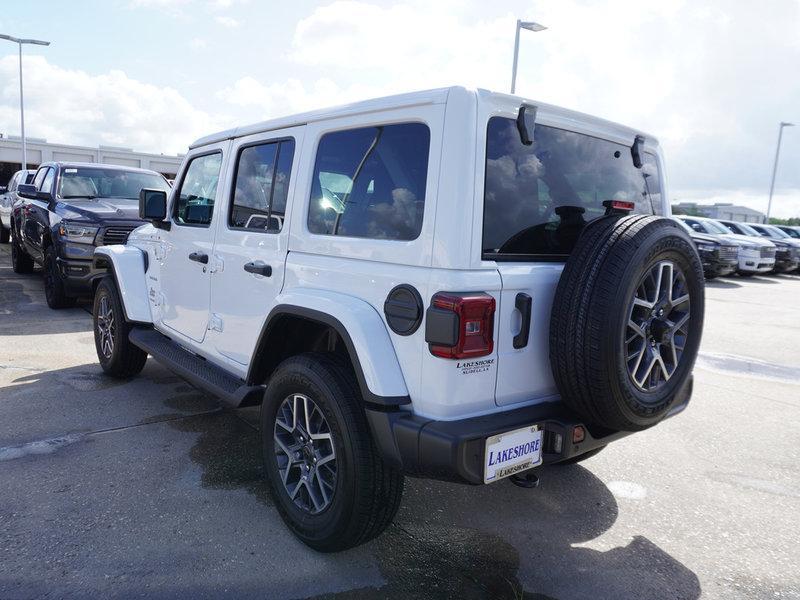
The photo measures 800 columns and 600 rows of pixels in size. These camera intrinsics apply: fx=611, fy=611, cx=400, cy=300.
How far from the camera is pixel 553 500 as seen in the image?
11.5 ft

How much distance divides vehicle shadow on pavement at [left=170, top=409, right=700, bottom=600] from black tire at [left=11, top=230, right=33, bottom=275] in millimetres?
8854

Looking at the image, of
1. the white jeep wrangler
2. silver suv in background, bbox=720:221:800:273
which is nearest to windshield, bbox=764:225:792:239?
silver suv in background, bbox=720:221:800:273

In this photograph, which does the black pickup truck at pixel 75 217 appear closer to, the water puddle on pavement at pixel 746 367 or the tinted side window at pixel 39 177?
the tinted side window at pixel 39 177

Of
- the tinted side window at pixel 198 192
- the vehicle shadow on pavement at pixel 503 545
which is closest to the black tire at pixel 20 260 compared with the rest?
the tinted side window at pixel 198 192

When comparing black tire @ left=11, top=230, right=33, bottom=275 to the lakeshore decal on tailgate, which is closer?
the lakeshore decal on tailgate

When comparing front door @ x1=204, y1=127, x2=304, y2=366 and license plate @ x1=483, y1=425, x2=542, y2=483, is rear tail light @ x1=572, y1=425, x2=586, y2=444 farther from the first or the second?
front door @ x1=204, y1=127, x2=304, y2=366

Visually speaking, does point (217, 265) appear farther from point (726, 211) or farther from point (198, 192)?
point (726, 211)

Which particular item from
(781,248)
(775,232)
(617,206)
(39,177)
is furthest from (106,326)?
(775,232)

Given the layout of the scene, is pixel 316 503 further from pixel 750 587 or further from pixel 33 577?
pixel 750 587

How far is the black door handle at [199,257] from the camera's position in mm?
3820

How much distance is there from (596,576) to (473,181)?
1864 millimetres

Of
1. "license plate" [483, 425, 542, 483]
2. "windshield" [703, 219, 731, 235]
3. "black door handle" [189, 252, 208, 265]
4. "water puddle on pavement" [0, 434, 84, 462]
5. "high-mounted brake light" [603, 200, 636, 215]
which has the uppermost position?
"windshield" [703, 219, 731, 235]

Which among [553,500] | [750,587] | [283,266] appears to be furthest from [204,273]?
[750,587]

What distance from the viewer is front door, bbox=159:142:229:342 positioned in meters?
3.89
